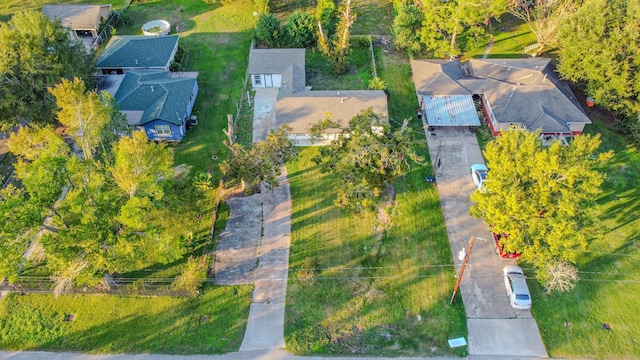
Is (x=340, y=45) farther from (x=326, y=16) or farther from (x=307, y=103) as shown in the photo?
(x=307, y=103)

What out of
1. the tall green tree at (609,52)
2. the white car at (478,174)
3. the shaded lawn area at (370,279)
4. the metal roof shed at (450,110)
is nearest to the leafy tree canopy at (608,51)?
the tall green tree at (609,52)

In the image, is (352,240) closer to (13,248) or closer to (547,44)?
(13,248)

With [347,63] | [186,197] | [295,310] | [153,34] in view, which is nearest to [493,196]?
[295,310]

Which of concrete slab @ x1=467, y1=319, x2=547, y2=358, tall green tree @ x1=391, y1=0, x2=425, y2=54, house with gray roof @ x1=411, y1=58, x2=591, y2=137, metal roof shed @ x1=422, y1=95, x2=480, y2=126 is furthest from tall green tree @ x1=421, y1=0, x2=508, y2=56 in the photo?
concrete slab @ x1=467, y1=319, x2=547, y2=358

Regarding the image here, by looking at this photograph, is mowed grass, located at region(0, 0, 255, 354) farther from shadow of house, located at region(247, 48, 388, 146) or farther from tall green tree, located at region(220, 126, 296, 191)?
shadow of house, located at region(247, 48, 388, 146)

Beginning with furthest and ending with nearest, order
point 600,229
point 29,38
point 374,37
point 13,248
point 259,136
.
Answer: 1. point 374,37
2. point 259,136
3. point 29,38
4. point 600,229
5. point 13,248

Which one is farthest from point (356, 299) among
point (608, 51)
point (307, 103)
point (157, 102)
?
point (608, 51)

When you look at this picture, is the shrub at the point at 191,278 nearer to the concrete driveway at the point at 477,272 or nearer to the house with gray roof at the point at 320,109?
the house with gray roof at the point at 320,109
